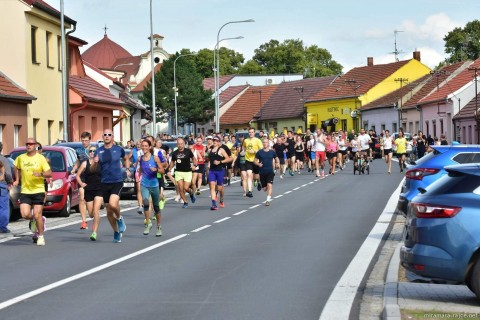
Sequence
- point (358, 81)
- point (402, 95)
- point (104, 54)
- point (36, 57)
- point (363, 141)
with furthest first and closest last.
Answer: point (104, 54)
point (358, 81)
point (402, 95)
point (363, 141)
point (36, 57)

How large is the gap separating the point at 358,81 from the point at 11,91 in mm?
73595

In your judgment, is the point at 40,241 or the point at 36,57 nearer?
the point at 40,241

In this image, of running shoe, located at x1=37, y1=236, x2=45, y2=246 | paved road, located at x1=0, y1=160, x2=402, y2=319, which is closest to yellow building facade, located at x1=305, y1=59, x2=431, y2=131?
paved road, located at x1=0, y1=160, x2=402, y2=319

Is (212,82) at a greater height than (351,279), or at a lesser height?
greater

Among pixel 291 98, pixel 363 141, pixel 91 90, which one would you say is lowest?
pixel 363 141

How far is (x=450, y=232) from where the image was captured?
9891mm

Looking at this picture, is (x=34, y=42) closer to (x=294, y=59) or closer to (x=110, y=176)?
(x=110, y=176)

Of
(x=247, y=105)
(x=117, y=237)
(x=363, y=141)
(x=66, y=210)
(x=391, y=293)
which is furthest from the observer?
(x=247, y=105)

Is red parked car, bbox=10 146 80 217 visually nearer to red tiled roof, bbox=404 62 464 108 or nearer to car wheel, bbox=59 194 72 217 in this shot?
car wheel, bbox=59 194 72 217

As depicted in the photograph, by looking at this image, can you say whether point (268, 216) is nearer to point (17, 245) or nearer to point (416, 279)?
point (17, 245)

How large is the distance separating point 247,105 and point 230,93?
173 inches

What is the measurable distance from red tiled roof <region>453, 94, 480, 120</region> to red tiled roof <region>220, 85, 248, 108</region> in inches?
2143

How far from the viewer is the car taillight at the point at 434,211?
9.91 metres

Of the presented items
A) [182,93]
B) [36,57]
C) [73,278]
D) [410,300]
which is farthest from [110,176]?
[182,93]
